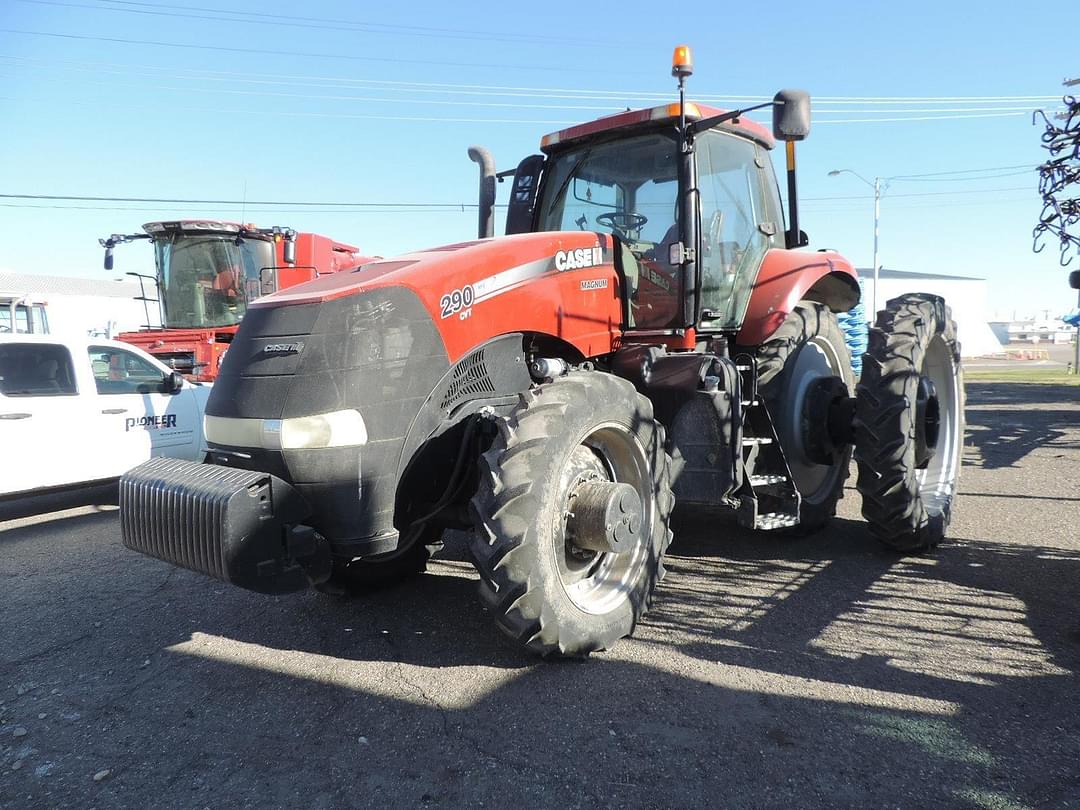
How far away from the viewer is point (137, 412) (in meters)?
7.20

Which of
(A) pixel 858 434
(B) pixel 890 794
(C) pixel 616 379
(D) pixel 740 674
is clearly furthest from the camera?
(A) pixel 858 434

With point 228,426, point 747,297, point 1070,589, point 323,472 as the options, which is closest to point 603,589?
point 323,472

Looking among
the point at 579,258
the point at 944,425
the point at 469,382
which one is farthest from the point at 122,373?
the point at 944,425

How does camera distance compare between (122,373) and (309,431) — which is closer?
(309,431)

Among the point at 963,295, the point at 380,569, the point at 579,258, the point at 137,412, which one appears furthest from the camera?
the point at 963,295

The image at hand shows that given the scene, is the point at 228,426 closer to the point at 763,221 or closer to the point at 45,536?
the point at 763,221

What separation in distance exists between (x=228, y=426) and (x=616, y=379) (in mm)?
1757

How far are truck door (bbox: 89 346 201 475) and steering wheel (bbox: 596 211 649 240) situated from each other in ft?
15.6

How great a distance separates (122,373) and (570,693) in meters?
6.02

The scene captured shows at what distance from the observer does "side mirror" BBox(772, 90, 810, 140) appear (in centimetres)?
400

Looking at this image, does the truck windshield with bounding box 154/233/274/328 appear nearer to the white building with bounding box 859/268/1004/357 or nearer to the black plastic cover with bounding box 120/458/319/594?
the black plastic cover with bounding box 120/458/319/594

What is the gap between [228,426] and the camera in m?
3.30

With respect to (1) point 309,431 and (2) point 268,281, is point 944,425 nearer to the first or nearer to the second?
(1) point 309,431

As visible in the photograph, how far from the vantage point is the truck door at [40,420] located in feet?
20.9
